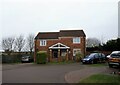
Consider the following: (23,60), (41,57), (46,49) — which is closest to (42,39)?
(46,49)

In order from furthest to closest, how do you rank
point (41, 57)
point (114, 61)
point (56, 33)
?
point (56, 33), point (41, 57), point (114, 61)

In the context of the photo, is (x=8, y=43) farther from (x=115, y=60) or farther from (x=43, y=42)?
(x=115, y=60)

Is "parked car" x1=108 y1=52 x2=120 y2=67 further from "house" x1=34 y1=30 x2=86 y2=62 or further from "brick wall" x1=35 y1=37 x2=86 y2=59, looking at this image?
"brick wall" x1=35 y1=37 x2=86 y2=59

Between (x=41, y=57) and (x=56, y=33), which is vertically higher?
(x=56, y=33)

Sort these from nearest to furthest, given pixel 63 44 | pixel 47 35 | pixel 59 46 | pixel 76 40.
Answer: pixel 59 46, pixel 63 44, pixel 76 40, pixel 47 35

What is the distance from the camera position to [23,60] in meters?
50.8

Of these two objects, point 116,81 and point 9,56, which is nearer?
point 116,81

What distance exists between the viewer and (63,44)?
52.1m

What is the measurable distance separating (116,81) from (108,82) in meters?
0.63

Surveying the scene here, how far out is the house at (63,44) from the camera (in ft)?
170

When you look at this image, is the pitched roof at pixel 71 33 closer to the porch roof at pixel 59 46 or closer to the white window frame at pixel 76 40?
the white window frame at pixel 76 40

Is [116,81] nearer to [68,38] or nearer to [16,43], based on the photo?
[68,38]

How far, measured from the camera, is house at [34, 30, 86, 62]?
51741 millimetres

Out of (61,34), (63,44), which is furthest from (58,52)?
(61,34)
